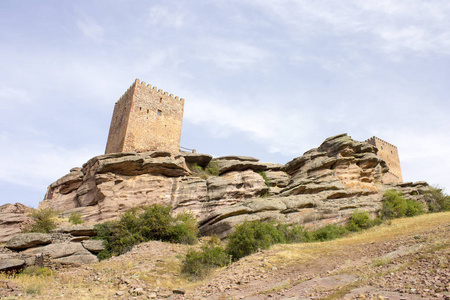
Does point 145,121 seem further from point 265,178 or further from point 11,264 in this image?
point 11,264

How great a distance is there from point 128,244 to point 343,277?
1268 cm

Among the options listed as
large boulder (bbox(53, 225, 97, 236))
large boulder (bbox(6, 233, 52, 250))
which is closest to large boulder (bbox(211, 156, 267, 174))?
large boulder (bbox(53, 225, 97, 236))

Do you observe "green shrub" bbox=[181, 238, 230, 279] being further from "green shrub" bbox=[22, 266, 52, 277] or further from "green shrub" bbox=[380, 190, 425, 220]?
"green shrub" bbox=[380, 190, 425, 220]

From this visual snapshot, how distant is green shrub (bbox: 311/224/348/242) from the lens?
21188 mm

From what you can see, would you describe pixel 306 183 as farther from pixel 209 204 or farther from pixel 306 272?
pixel 306 272

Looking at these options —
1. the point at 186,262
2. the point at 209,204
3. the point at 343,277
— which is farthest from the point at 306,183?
the point at 343,277

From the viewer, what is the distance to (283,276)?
41.4ft

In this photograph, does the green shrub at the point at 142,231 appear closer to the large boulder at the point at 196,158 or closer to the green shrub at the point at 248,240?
the green shrub at the point at 248,240

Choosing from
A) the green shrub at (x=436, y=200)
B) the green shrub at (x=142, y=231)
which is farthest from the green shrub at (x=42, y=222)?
the green shrub at (x=436, y=200)

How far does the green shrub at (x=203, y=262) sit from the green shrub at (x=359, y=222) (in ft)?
34.0

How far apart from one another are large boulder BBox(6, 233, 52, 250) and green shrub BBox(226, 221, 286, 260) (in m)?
10.3

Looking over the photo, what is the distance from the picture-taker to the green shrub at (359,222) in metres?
23.0

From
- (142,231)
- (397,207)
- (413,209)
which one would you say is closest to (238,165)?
(142,231)

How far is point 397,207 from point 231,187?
40.5 ft
